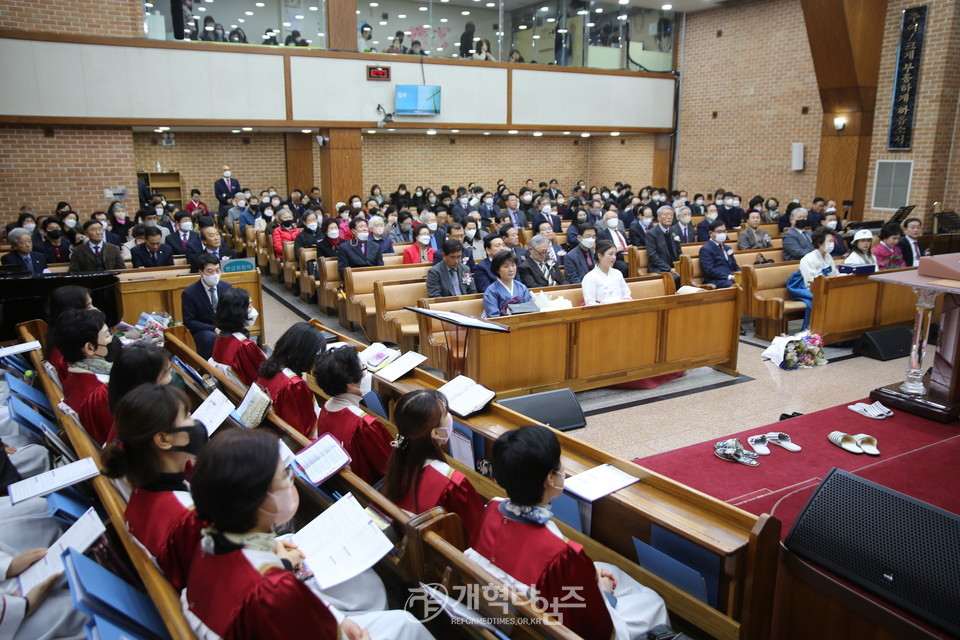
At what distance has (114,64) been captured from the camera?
36.8ft

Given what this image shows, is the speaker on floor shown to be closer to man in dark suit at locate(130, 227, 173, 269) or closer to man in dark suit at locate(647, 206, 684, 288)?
man in dark suit at locate(647, 206, 684, 288)

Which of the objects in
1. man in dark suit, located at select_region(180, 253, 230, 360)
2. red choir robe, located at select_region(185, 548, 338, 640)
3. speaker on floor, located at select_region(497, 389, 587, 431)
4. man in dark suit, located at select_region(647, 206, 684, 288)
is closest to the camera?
red choir robe, located at select_region(185, 548, 338, 640)

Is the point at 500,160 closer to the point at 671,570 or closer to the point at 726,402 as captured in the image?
the point at 726,402

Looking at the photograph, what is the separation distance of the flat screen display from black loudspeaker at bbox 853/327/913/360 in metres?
9.70

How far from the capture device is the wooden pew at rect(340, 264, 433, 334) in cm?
746

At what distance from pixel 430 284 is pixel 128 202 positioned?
717 cm

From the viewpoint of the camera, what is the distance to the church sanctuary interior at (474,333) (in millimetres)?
2109

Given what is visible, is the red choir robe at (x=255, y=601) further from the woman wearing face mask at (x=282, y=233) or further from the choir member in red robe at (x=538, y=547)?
the woman wearing face mask at (x=282, y=233)

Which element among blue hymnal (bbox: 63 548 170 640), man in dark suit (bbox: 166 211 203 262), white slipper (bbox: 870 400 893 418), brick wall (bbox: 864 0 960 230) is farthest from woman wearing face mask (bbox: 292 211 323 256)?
brick wall (bbox: 864 0 960 230)

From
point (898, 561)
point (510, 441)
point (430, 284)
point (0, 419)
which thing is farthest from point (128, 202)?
point (898, 561)

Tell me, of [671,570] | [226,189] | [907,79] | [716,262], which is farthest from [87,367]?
[907,79]

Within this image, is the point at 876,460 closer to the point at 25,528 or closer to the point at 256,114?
the point at 25,528

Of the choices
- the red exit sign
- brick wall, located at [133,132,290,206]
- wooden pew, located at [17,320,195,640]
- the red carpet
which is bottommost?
the red carpet

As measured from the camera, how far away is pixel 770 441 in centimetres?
456
